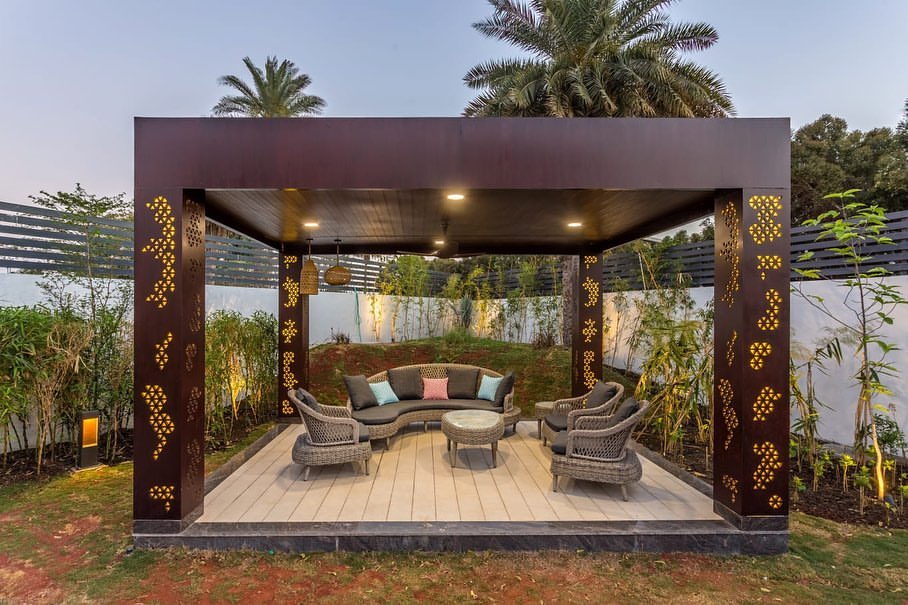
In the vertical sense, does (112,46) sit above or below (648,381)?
above

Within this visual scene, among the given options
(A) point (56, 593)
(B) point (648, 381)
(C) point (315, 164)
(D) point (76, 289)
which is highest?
(C) point (315, 164)

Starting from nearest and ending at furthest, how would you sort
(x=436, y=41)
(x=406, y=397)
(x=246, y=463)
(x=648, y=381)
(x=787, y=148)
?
(x=787, y=148), (x=246, y=463), (x=648, y=381), (x=406, y=397), (x=436, y=41)

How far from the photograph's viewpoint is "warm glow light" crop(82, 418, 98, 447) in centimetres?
477

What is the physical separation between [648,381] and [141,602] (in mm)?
5456

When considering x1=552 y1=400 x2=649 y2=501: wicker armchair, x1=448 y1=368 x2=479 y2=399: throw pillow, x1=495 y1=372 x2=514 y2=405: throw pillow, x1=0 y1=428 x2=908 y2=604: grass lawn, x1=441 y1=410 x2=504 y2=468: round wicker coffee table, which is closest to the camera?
x1=0 y1=428 x2=908 y2=604: grass lawn

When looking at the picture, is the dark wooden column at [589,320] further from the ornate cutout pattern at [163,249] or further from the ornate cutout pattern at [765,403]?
the ornate cutout pattern at [163,249]

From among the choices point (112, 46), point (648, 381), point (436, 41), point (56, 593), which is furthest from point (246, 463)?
point (436, 41)

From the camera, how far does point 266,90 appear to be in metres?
13.1

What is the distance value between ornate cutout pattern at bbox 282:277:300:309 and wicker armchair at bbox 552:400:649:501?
14.9 feet

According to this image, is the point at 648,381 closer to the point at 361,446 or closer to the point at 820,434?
the point at 820,434

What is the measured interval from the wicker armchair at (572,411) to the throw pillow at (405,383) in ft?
6.08

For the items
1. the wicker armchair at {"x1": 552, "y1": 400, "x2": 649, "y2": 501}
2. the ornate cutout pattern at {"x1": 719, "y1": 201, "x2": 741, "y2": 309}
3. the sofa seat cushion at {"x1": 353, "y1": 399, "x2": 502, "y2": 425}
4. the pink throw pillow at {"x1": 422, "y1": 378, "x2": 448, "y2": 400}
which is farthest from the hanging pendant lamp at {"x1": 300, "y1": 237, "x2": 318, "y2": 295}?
the ornate cutout pattern at {"x1": 719, "y1": 201, "x2": 741, "y2": 309}

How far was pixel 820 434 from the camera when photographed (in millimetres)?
5613

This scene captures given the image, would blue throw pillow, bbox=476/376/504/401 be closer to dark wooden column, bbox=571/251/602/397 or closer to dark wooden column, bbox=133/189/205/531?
dark wooden column, bbox=571/251/602/397
